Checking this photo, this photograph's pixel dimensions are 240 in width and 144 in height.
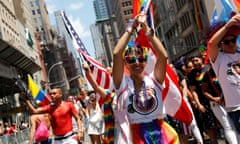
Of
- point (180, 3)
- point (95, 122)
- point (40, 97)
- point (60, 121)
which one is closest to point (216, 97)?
point (60, 121)

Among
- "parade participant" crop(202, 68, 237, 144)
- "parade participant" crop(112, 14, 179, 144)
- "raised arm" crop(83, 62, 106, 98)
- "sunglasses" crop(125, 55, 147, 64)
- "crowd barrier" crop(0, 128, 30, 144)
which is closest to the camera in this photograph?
"parade participant" crop(112, 14, 179, 144)

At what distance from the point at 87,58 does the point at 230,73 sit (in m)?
2.85

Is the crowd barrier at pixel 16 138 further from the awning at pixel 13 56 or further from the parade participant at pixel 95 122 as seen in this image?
the awning at pixel 13 56

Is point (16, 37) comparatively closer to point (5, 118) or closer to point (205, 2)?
point (5, 118)

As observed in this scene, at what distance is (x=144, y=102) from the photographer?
4141 millimetres

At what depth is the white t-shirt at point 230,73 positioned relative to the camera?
15.6 ft

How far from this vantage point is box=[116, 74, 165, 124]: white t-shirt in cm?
414

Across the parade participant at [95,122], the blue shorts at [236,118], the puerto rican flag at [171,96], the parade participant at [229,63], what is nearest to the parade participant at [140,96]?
the puerto rican flag at [171,96]

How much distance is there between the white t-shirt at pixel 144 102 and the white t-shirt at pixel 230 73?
926mm

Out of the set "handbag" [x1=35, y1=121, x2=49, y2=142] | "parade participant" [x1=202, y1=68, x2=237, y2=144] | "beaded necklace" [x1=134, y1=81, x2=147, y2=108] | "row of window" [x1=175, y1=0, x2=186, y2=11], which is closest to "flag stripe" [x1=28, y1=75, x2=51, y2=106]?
"handbag" [x1=35, y1=121, x2=49, y2=142]

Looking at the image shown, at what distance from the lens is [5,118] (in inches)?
1666

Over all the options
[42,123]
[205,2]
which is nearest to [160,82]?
[42,123]

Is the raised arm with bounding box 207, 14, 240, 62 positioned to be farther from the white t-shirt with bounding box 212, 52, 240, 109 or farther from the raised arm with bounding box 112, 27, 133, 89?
the raised arm with bounding box 112, 27, 133, 89

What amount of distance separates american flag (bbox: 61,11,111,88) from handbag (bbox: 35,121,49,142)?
7.06ft
